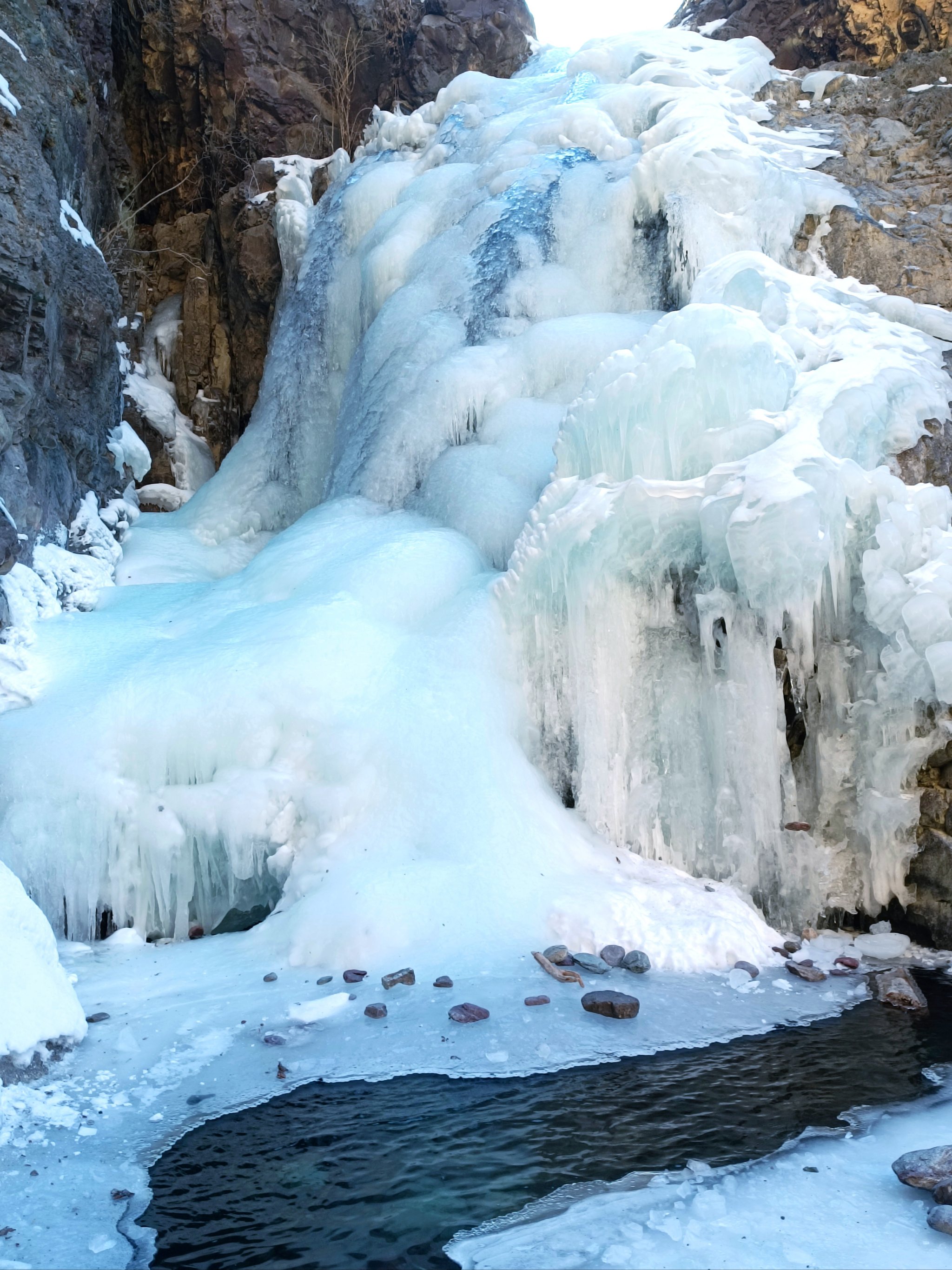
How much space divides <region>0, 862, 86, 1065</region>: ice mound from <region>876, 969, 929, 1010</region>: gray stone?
2980mm

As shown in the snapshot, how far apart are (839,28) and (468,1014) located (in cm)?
1088

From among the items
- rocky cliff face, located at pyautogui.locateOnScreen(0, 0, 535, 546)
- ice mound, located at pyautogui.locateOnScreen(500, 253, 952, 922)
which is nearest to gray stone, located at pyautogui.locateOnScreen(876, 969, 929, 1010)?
ice mound, located at pyautogui.locateOnScreen(500, 253, 952, 922)

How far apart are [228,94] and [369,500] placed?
7.56 m

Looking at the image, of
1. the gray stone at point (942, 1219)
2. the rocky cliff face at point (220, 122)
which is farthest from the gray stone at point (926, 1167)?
the rocky cliff face at point (220, 122)

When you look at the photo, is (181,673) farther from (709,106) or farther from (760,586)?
(709,106)

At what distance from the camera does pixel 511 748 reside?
5133 millimetres

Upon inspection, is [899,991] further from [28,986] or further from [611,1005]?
[28,986]

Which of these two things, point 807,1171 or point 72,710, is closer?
point 807,1171

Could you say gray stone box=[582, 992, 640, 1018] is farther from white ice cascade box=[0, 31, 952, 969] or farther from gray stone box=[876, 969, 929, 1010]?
gray stone box=[876, 969, 929, 1010]

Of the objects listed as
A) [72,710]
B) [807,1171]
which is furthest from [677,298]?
[807,1171]

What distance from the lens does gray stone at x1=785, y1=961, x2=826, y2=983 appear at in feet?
13.5

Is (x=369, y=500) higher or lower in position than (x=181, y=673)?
higher

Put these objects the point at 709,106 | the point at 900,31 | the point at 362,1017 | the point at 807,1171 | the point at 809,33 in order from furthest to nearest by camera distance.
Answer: the point at 809,33
the point at 900,31
the point at 709,106
the point at 362,1017
the point at 807,1171

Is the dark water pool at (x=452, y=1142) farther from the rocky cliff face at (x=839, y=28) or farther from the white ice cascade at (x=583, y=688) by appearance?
the rocky cliff face at (x=839, y=28)
